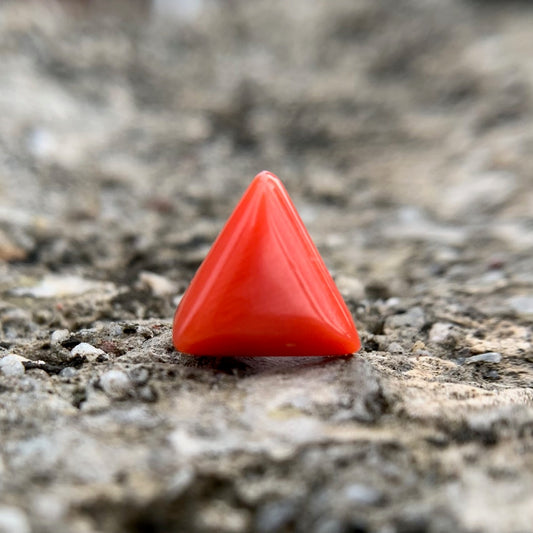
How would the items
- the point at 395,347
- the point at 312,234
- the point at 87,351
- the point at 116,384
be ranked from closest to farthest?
the point at 116,384
the point at 87,351
the point at 395,347
the point at 312,234

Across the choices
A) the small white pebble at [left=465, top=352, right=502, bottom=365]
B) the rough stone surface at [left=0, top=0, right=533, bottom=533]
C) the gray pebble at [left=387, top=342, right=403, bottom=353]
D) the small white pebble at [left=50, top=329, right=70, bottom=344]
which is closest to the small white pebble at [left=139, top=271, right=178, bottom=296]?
the rough stone surface at [left=0, top=0, right=533, bottom=533]

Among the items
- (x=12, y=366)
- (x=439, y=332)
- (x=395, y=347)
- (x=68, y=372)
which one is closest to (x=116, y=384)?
(x=68, y=372)

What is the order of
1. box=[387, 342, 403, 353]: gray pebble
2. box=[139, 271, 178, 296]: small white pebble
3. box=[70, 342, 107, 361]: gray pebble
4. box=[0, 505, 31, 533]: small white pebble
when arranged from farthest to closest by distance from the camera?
box=[139, 271, 178, 296]: small white pebble
box=[387, 342, 403, 353]: gray pebble
box=[70, 342, 107, 361]: gray pebble
box=[0, 505, 31, 533]: small white pebble

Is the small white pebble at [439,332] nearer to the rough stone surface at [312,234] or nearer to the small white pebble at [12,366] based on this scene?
the rough stone surface at [312,234]

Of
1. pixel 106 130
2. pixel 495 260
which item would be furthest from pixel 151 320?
pixel 106 130

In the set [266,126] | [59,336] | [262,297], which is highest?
[266,126]

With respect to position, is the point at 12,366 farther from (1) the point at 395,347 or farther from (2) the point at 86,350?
(1) the point at 395,347

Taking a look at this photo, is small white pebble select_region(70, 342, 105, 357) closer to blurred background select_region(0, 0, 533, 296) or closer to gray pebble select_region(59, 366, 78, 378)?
gray pebble select_region(59, 366, 78, 378)
